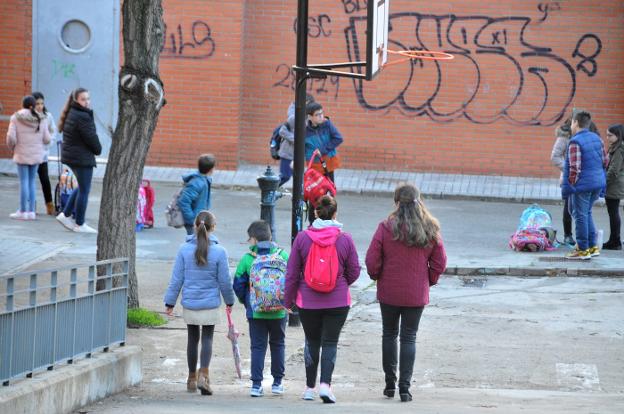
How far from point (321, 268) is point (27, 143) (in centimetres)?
869

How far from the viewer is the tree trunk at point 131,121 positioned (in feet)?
35.3

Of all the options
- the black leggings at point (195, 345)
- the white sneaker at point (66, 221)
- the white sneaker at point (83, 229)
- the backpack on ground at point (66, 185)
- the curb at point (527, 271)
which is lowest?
the black leggings at point (195, 345)

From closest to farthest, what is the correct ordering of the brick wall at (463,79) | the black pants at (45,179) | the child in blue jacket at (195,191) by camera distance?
the child in blue jacket at (195,191) → the black pants at (45,179) → the brick wall at (463,79)

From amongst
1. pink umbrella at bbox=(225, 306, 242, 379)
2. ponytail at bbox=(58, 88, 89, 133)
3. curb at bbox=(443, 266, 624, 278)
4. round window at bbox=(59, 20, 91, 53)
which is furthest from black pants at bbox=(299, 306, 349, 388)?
round window at bbox=(59, 20, 91, 53)

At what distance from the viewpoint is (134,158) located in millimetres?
10922

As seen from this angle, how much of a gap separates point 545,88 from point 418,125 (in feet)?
7.22

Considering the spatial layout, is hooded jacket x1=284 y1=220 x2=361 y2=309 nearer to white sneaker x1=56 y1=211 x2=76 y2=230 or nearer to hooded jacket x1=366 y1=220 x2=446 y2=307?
hooded jacket x1=366 y1=220 x2=446 y2=307

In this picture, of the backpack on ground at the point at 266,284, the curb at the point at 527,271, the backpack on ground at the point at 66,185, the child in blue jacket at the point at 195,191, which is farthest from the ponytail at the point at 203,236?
the backpack on ground at the point at 66,185

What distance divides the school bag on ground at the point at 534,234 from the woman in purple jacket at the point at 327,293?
22.8 ft

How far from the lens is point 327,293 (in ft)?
27.8

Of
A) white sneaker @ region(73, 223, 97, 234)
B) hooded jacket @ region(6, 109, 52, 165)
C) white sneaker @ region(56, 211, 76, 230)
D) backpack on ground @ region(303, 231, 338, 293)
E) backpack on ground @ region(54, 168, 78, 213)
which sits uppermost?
hooded jacket @ region(6, 109, 52, 165)

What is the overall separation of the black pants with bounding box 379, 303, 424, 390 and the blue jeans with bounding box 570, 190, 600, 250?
248 inches

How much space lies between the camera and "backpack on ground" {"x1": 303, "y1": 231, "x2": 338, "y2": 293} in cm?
839

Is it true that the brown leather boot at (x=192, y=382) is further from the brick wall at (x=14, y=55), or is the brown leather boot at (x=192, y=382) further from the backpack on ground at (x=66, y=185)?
the brick wall at (x=14, y=55)
